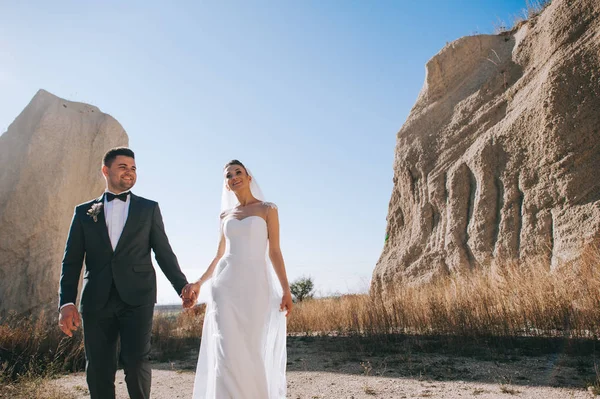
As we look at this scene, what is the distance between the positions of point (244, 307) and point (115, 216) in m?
1.29

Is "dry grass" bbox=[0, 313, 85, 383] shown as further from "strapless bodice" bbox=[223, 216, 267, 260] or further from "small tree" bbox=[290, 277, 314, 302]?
"small tree" bbox=[290, 277, 314, 302]

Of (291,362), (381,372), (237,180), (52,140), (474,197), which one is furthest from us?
(52,140)

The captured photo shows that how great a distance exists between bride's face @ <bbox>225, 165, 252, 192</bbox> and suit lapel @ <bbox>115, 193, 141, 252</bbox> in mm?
1055

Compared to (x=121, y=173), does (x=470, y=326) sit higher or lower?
lower

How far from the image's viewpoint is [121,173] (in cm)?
348

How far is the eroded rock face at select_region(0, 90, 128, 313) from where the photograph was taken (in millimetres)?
11672

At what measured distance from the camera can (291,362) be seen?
7.22 meters

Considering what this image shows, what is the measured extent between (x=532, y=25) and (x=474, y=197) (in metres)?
5.07

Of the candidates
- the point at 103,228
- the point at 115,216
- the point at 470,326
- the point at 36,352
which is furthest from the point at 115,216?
the point at 470,326

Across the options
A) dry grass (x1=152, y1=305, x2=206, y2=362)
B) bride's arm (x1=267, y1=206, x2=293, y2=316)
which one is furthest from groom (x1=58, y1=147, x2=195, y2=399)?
dry grass (x1=152, y1=305, x2=206, y2=362)

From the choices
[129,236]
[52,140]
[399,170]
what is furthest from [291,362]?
[52,140]

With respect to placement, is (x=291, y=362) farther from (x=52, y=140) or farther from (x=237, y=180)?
(x=52, y=140)

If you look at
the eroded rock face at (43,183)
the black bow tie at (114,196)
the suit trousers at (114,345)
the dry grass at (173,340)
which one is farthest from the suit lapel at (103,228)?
the eroded rock face at (43,183)

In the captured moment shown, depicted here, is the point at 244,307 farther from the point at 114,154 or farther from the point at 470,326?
the point at 470,326
